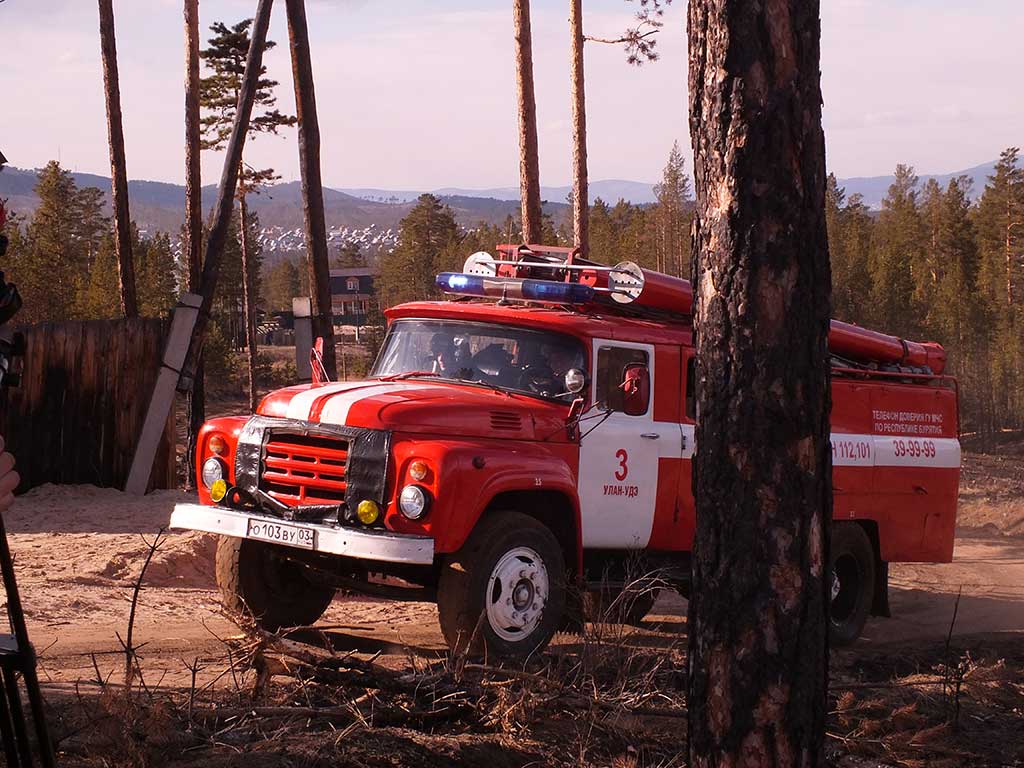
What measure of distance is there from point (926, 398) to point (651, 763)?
643cm

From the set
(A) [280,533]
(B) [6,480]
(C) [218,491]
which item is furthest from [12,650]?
(C) [218,491]

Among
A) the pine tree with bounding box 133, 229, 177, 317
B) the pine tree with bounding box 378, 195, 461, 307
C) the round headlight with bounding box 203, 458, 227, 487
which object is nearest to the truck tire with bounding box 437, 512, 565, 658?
the round headlight with bounding box 203, 458, 227, 487

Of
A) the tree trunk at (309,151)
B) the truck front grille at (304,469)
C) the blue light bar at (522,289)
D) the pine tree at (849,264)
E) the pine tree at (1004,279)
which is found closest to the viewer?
the truck front grille at (304,469)

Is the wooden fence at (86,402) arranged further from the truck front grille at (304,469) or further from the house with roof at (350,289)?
the house with roof at (350,289)

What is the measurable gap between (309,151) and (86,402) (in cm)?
444

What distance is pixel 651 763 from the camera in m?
5.82

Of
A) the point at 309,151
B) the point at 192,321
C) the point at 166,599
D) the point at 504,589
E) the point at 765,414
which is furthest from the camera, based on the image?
the point at 192,321

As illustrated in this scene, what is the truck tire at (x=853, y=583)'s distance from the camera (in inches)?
411

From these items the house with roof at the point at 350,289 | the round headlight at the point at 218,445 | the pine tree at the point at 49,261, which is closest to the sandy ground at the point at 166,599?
the round headlight at the point at 218,445

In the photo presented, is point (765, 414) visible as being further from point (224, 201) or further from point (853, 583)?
point (224, 201)

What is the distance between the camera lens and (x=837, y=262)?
6956 cm

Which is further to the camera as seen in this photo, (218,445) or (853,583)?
(853,583)

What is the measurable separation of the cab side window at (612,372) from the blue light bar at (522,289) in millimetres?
481

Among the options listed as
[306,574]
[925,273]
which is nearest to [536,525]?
[306,574]
